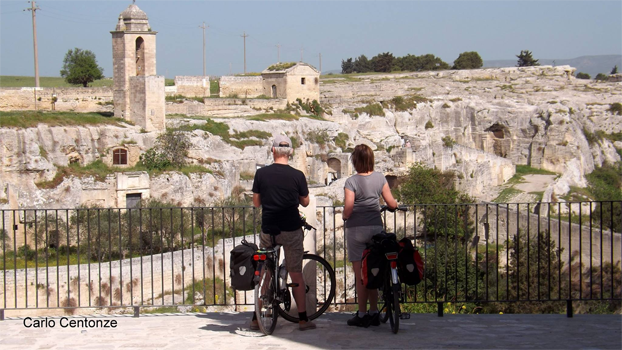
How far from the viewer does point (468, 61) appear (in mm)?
67062

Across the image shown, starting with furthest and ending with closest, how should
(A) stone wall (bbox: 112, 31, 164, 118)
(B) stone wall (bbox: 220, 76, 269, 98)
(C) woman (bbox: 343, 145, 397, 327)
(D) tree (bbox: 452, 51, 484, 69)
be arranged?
(D) tree (bbox: 452, 51, 484, 69) < (B) stone wall (bbox: 220, 76, 269, 98) < (A) stone wall (bbox: 112, 31, 164, 118) < (C) woman (bbox: 343, 145, 397, 327)

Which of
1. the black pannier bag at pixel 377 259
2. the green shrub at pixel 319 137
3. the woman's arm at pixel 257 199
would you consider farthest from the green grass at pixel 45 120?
the black pannier bag at pixel 377 259

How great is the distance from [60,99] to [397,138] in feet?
58.0

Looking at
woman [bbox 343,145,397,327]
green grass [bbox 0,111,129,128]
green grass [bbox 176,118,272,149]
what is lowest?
woman [bbox 343,145,397,327]

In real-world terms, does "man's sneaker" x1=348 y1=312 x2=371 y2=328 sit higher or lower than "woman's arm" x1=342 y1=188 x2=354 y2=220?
lower

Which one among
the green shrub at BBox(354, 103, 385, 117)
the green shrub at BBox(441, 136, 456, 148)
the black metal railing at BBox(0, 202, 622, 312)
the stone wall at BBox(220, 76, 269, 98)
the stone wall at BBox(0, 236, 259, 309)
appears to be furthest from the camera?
the green shrub at BBox(354, 103, 385, 117)

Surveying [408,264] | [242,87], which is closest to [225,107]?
[242,87]

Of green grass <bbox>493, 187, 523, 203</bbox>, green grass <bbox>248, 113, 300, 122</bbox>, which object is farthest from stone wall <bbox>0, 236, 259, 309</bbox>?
green grass <bbox>493, 187, 523, 203</bbox>

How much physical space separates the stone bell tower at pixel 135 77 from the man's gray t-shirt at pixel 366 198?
21.9 meters

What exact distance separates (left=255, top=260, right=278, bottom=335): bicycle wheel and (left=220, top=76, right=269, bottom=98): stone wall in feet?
106

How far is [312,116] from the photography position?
35469 mm

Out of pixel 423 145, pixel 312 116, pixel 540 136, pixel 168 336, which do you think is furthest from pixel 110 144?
pixel 540 136

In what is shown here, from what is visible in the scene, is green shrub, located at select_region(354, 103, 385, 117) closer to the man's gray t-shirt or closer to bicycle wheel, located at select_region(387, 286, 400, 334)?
the man's gray t-shirt

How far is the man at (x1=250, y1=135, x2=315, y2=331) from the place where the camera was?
18.1ft
